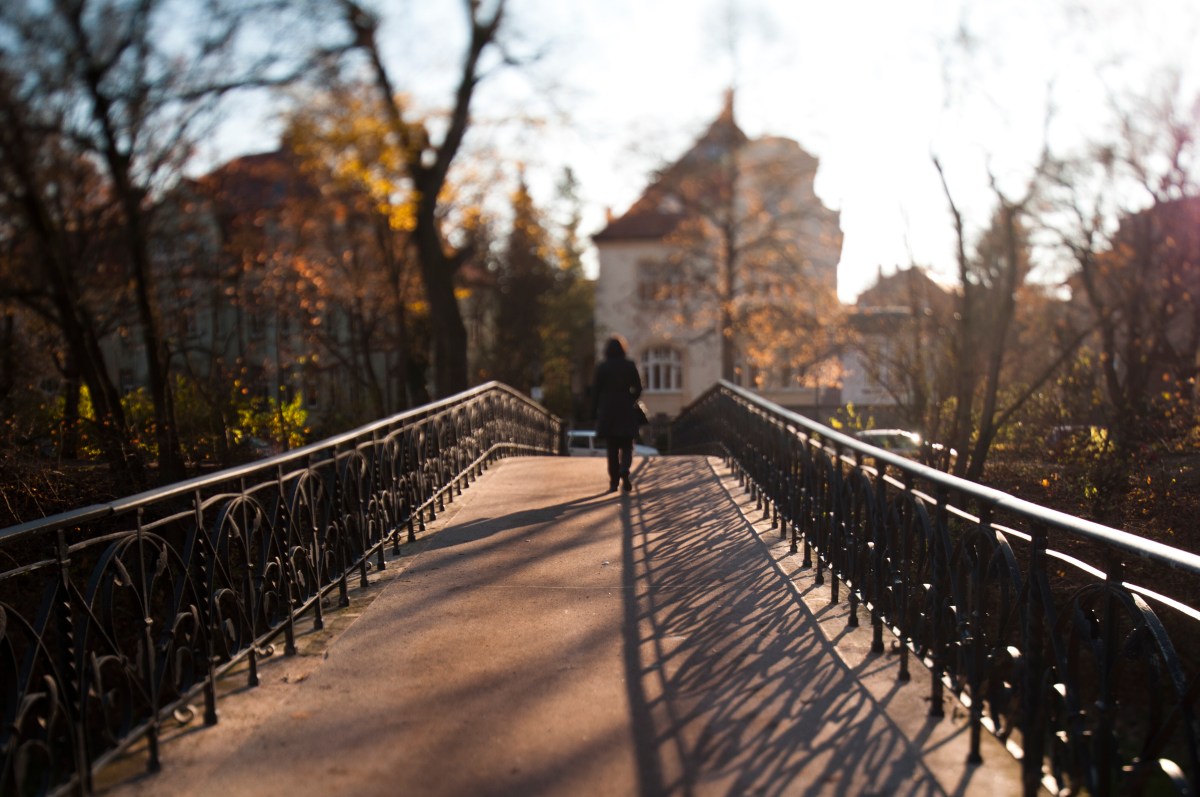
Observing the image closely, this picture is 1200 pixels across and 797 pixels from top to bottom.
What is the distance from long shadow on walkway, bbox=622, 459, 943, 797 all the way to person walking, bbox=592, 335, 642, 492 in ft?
12.7

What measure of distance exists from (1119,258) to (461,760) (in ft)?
62.2

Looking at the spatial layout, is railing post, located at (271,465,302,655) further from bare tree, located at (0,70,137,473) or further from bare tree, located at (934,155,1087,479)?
bare tree, located at (934,155,1087,479)

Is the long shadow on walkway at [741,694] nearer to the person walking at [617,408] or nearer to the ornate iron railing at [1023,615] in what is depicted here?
the ornate iron railing at [1023,615]

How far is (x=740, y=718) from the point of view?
4844mm

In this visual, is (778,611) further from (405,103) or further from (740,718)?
(405,103)

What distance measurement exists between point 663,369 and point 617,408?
155ft

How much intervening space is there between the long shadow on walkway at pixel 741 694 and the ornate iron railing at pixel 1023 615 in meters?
0.36

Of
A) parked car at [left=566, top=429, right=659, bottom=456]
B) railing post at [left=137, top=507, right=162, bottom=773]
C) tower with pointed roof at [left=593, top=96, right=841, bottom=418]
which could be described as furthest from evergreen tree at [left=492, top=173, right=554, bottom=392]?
railing post at [left=137, top=507, right=162, bottom=773]

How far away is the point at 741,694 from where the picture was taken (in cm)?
517

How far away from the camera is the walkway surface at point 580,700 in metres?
4.20

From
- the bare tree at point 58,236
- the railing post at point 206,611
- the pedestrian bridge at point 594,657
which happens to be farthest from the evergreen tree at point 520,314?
the railing post at point 206,611

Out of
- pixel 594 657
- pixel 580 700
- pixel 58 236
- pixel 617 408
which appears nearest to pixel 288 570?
pixel 594 657

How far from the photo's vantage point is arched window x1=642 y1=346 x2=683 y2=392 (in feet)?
195

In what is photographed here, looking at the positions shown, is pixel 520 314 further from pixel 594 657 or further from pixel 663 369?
pixel 594 657
